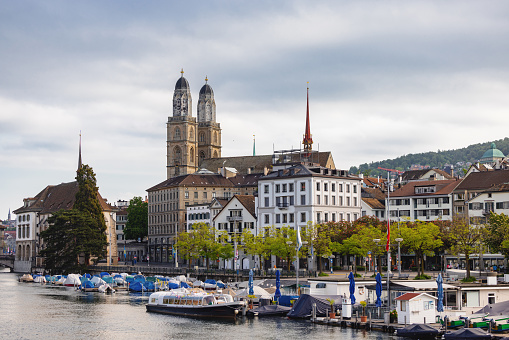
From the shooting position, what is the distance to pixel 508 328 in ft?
195

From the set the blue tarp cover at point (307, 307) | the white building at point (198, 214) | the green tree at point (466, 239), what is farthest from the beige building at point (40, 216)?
the blue tarp cover at point (307, 307)

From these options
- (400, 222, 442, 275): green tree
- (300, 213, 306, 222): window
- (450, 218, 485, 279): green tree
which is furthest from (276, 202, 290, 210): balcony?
(450, 218, 485, 279): green tree

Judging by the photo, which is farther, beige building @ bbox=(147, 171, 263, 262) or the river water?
beige building @ bbox=(147, 171, 263, 262)

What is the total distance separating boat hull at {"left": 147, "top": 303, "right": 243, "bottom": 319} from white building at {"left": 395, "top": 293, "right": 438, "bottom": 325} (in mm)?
19085

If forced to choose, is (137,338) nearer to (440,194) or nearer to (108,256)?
(440,194)

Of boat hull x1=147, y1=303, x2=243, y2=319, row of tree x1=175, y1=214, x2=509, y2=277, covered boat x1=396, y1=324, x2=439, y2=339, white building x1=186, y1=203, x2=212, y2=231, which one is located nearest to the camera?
covered boat x1=396, y1=324, x2=439, y2=339

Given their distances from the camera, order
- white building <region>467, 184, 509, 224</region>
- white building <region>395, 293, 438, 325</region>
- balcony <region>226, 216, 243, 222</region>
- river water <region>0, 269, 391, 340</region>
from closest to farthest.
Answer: white building <region>395, 293, 438, 325</region> < river water <region>0, 269, 391, 340</region> < white building <region>467, 184, 509, 224</region> < balcony <region>226, 216, 243, 222</region>

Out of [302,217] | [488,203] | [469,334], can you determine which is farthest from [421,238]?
[469,334]

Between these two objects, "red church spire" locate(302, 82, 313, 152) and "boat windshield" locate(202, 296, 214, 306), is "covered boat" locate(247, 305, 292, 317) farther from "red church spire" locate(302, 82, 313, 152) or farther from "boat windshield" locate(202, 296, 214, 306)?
"red church spire" locate(302, 82, 313, 152)

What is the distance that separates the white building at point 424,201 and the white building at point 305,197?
9919 millimetres

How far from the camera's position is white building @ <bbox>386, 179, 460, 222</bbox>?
468 feet

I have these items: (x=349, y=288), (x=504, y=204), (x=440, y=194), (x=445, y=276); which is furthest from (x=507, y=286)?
(x=440, y=194)

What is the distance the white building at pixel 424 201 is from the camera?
14275cm

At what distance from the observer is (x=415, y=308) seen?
65000 millimetres
